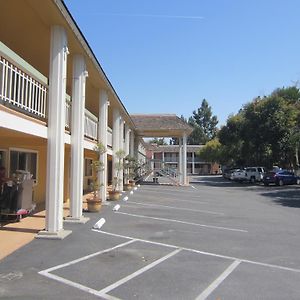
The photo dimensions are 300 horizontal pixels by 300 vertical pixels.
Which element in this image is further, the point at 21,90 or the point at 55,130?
the point at 55,130

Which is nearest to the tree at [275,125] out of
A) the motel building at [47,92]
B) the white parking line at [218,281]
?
the motel building at [47,92]

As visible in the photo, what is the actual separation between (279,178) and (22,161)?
1164 inches

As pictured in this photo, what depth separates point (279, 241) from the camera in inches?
449

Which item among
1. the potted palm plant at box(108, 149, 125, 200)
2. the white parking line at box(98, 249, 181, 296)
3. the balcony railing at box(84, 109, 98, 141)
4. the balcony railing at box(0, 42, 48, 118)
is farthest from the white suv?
the white parking line at box(98, 249, 181, 296)

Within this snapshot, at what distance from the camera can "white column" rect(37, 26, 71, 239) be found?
1108 centimetres

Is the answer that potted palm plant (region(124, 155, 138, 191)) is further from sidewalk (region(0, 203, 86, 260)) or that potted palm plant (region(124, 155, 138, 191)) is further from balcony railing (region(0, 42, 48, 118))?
balcony railing (region(0, 42, 48, 118))

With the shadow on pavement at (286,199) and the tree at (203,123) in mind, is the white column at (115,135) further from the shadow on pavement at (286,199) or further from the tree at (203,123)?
the tree at (203,123)

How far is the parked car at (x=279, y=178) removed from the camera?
41.7m

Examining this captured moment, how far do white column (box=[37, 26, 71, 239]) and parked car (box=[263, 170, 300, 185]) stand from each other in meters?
33.2

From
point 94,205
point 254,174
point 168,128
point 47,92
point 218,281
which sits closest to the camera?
point 218,281

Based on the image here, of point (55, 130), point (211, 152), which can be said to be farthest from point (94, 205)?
point (211, 152)

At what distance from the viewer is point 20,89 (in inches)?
437

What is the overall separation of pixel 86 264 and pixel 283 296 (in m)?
3.49

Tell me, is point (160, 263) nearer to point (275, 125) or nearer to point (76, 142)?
point (76, 142)
